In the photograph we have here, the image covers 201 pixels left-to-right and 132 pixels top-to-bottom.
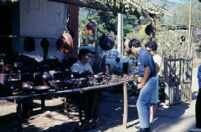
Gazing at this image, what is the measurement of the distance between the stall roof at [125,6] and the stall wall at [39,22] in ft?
6.80

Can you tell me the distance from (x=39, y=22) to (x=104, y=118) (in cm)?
362

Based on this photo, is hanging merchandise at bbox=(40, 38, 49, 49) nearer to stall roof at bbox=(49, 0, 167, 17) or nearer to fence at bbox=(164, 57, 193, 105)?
stall roof at bbox=(49, 0, 167, 17)

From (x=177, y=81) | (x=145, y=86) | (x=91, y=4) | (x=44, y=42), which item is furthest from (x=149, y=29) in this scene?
(x=44, y=42)

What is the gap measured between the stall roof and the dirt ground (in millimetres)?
2552

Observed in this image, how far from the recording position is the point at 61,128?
4.87 metres

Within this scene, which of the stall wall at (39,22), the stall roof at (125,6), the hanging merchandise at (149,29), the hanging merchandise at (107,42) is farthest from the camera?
the stall wall at (39,22)

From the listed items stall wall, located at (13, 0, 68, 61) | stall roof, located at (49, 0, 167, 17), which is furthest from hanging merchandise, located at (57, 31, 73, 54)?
stall wall, located at (13, 0, 68, 61)

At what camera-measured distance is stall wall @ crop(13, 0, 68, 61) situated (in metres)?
7.02

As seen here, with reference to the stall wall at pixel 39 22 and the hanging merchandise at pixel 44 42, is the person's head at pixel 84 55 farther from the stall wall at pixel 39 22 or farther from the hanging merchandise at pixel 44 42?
the stall wall at pixel 39 22

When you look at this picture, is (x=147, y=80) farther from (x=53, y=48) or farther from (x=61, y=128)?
(x=53, y=48)

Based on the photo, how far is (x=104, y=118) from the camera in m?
6.07

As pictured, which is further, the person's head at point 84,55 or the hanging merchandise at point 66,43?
the person's head at point 84,55

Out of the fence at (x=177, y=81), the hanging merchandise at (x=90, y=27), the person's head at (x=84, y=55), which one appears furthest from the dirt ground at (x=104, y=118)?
the hanging merchandise at (x=90, y=27)

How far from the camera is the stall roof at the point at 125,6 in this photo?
17.2 feet
